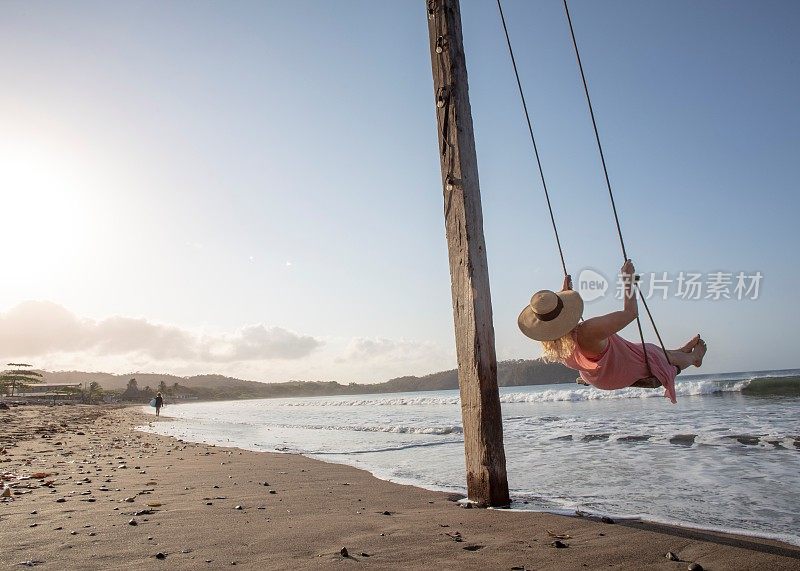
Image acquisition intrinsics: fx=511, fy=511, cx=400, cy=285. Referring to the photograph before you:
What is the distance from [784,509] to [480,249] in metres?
3.39

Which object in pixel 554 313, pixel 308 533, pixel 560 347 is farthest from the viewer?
pixel 560 347

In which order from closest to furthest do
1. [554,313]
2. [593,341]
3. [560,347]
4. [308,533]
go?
[308,533]
[554,313]
[593,341]
[560,347]

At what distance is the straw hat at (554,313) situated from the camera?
4168mm

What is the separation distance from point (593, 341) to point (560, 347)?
0.28 metres

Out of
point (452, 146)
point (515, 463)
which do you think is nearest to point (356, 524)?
point (452, 146)

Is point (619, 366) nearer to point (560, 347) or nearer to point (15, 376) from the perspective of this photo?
point (560, 347)

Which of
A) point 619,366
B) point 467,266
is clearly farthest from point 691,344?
point 467,266

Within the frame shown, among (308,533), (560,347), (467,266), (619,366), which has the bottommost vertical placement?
(308,533)

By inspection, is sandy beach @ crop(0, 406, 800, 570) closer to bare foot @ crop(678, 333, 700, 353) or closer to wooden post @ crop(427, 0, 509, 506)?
wooden post @ crop(427, 0, 509, 506)

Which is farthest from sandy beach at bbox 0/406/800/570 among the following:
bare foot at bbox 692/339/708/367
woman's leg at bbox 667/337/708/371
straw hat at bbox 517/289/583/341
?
bare foot at bbox 692/339/708/367

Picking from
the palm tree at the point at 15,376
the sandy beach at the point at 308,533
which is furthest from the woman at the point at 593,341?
the palm tree at the point at 15,376

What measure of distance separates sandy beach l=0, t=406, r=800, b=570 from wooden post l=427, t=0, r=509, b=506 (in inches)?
16.3

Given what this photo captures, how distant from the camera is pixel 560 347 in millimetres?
4430

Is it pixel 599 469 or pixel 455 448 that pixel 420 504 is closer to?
pixel 599 469
